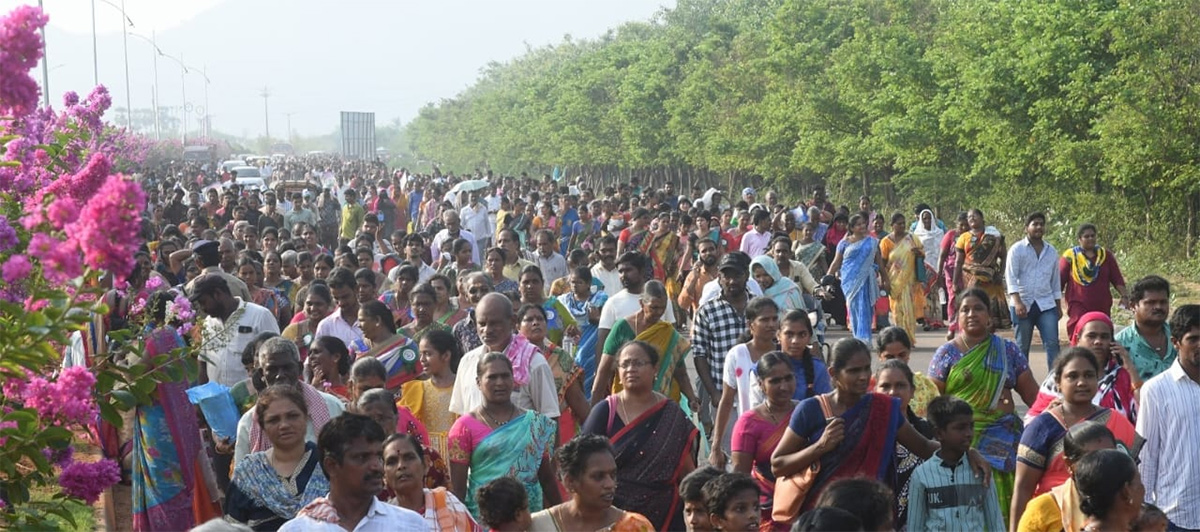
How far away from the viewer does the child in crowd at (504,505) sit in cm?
573

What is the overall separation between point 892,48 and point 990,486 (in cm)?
2369

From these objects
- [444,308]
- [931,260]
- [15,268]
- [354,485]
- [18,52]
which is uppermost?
[18,52]

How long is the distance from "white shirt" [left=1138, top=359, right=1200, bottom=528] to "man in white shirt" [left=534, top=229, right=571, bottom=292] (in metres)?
8.56

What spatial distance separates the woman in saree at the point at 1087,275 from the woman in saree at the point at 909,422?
563 cm

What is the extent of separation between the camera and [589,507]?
5820mm

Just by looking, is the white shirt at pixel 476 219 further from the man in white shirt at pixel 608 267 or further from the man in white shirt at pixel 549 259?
the man in white shirt at pixel 608 267

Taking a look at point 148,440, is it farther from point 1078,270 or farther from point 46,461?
point 1078,270

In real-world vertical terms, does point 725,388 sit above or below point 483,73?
below

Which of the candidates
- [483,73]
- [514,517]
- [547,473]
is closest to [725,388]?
[547,473]

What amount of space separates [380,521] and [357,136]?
4889 inches

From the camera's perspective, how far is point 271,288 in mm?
12422

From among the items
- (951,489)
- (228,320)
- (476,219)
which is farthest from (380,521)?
(476,219)

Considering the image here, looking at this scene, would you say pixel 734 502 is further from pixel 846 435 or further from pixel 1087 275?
pixel 1087 275

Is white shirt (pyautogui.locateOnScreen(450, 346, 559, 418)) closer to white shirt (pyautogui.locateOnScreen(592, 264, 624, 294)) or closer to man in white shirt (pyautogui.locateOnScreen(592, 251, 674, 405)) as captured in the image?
man in white shirt (pyautogui.locateOnScreen(592, 251, 674, 405))
